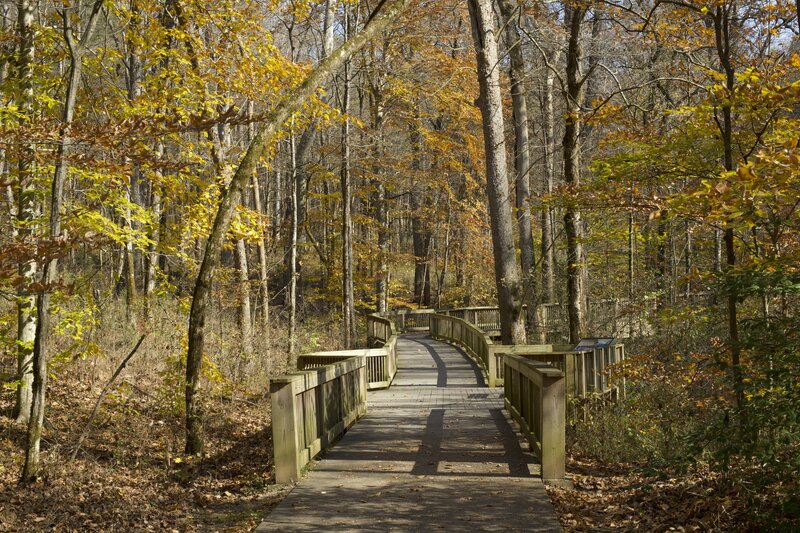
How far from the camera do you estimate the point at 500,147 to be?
1614 cm

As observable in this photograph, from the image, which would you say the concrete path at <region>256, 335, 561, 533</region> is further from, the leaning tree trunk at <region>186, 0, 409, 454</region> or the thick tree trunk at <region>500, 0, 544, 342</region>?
the thick tree trunk at <region>500, 0, 544, 342</region>

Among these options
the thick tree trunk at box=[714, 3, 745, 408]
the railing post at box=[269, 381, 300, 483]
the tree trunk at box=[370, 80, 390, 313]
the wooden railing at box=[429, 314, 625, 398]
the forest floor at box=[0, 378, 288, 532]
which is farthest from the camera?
the tree trunk at box=[370, 80, 390, 313]

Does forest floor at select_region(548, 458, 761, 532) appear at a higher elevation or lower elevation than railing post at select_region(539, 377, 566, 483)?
lower

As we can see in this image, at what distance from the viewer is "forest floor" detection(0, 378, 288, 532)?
7000 mm

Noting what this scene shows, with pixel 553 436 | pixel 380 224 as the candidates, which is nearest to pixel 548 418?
pixel 553 436

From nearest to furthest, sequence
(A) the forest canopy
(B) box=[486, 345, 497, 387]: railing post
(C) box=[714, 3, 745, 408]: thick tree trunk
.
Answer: (C) box=[714, 3, 745, 408]: thick tree trunk < (A) the forest canopy < (B) box=[486, 345, 497, 387]: railing post

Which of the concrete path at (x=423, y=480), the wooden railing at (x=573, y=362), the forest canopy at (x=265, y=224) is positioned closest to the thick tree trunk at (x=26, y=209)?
the forest canopy at (x=265, y=224)

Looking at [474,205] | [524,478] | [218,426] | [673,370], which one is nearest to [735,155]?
[673,370]

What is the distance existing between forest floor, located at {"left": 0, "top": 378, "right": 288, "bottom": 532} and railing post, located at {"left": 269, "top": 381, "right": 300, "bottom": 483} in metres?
0.21

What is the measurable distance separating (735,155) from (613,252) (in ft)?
60.0

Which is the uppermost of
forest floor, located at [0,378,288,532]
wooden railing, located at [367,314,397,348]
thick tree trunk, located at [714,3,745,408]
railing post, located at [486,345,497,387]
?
thick tree trunk, located at [714,3,745,408]

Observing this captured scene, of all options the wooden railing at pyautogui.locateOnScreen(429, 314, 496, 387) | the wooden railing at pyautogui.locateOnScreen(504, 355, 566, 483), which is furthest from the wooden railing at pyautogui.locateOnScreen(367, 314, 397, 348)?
the wooden railing at pyautogui.locateOnScreen(504, 355, 566, 483)

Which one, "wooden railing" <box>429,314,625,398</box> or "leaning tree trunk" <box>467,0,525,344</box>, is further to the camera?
"leaning tree trunk" <box>467,0,525,344</box>

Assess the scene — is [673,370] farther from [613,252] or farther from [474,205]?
[474,205]
